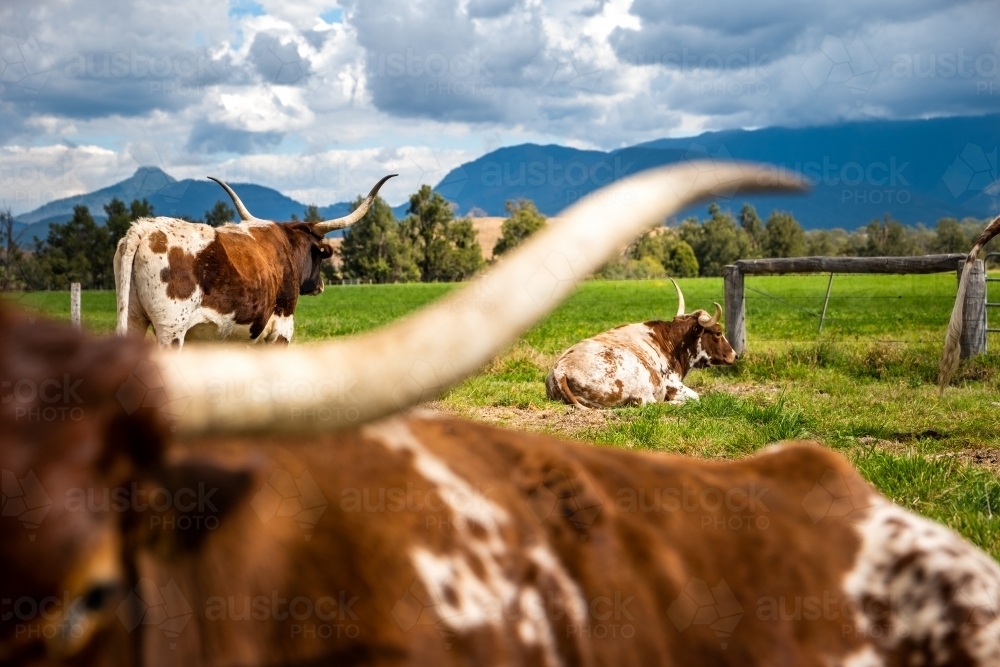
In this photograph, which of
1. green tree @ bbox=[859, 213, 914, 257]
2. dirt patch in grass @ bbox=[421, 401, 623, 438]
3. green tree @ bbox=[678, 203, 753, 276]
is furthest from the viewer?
green tree @ bbox=[678, 203, 753, 276]

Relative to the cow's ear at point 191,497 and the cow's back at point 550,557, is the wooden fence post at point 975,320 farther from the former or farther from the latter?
the cow's ear at point 191,497

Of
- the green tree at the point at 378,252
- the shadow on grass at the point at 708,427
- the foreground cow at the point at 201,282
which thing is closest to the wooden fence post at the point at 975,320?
the shadow on grass at the point at 708,427

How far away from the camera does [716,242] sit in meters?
99.0

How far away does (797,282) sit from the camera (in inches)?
2564

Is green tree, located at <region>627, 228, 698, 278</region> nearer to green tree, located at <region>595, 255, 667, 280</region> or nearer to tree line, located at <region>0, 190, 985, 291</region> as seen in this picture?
tree line, located at <region>0, 190, 985, 291</region>

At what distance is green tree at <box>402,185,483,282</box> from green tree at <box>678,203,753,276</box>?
28414mm

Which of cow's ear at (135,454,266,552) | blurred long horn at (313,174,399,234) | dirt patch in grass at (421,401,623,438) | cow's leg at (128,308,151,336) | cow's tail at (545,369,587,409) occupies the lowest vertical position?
dirt patch in grass at (421,401,623,438)

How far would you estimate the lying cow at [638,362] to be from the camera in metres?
9.65

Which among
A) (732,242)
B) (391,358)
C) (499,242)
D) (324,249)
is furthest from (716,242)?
(391,358)

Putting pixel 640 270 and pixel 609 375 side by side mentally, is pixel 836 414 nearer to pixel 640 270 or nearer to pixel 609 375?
pixel 609 375

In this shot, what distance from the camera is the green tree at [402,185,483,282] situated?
10056 cm

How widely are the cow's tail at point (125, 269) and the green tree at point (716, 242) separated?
92568 millimetres

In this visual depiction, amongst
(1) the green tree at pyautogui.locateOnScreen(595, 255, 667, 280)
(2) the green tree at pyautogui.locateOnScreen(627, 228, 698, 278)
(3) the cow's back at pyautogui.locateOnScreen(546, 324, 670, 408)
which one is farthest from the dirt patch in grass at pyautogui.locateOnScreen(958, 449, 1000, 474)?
(2) the green tree at pyautogui.locateOnScreen(627, 228, 698, 278)

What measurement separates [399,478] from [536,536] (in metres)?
0.33
